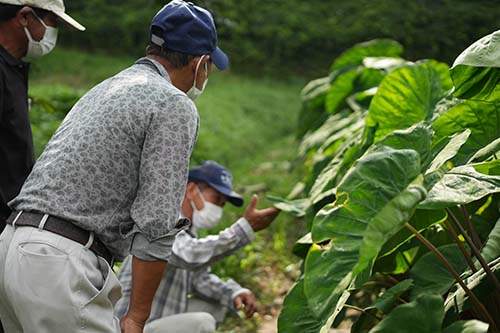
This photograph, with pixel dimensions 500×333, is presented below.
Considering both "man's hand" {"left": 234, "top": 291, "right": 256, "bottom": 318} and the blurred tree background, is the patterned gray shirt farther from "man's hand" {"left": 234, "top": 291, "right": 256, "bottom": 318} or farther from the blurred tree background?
the blurred tree background

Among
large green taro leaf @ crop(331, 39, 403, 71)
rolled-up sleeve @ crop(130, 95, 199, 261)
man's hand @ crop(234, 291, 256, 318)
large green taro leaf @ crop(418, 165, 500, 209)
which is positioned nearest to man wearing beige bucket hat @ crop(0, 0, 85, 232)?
rolled-up sleeve @ crop(130, 95, 199, 261)

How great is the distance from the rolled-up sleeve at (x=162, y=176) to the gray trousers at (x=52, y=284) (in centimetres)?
15

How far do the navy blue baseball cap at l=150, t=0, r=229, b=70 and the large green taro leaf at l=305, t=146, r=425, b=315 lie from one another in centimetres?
63

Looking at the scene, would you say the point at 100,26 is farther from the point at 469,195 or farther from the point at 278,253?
the point at 469,195

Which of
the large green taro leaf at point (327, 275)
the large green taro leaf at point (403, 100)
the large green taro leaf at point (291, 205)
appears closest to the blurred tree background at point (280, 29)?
the large green taro leaf at point (403, 100)

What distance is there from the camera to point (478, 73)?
8.16 ft

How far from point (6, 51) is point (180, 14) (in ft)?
2.57

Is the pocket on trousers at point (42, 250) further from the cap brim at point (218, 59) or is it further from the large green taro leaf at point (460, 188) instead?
the large green taro leaf at point (460, 188)

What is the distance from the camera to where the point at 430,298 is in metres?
1.92

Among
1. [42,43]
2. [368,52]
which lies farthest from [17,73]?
[368,52]

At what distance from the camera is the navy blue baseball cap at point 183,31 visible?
229cm

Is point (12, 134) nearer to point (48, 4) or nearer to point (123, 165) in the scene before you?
point (48, 4)

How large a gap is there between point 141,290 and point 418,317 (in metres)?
0.71

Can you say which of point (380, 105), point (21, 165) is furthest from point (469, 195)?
point (21, 165)
